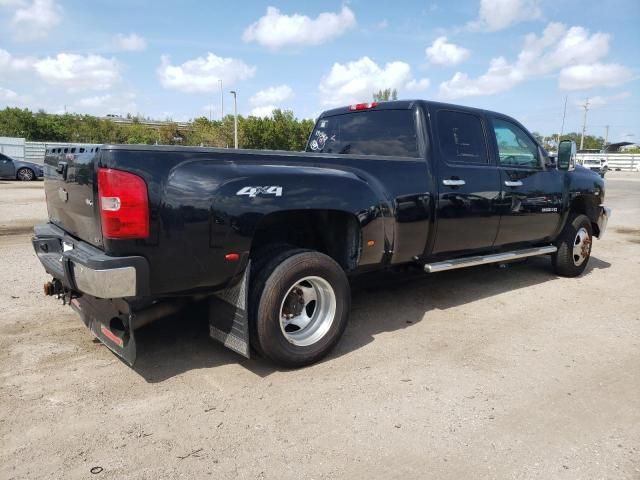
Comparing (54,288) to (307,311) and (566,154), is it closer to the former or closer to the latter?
(307,311)

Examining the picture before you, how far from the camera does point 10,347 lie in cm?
365

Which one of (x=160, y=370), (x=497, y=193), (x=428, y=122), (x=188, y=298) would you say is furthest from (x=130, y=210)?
(x=497, y=193)

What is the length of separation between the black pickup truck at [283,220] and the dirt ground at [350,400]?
0.31 m

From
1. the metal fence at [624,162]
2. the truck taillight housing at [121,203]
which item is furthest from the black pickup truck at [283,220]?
the metal fence at [624,162]

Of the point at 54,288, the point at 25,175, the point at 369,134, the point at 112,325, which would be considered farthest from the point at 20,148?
the point at 112,325

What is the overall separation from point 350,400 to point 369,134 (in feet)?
8.91

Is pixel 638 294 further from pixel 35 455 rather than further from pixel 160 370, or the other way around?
pixel 35 455

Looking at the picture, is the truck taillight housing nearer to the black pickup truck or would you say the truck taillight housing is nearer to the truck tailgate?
the black pickup truck

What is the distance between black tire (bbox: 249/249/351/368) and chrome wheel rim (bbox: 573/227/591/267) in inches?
157

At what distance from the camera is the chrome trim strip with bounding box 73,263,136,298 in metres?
2.67

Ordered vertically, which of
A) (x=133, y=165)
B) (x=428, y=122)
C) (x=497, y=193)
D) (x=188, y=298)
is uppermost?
(x=428, y=122)

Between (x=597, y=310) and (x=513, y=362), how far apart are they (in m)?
1.89

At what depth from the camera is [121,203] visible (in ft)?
8.75

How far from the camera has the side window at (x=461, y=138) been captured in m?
4.50
